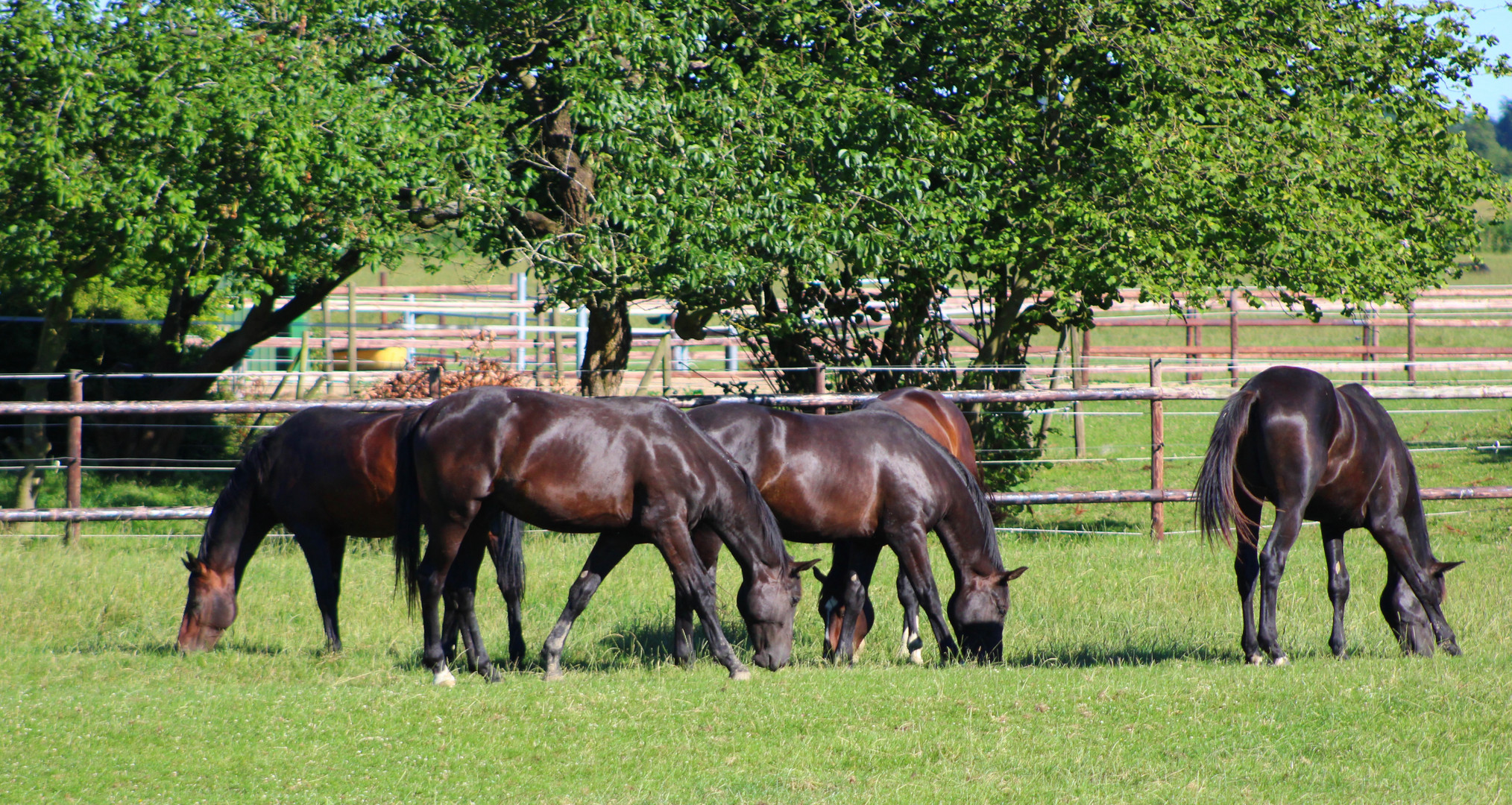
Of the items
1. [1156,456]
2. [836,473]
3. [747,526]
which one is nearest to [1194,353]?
[1156,456]

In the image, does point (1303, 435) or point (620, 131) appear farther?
point (620, 131)

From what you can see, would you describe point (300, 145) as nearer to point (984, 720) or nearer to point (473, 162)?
point (473, 162)

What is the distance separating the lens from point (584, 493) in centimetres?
595

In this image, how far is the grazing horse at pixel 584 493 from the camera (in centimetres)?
590

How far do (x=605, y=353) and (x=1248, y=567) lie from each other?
6.87 m

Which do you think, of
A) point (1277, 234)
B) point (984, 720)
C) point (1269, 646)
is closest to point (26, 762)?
point (984, 720)

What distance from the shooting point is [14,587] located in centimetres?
809

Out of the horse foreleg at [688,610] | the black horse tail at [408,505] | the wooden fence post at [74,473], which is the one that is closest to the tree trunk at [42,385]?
the wooden fence post at [74,473]

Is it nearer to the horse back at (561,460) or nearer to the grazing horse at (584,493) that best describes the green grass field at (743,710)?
the grazing horse at (584,493)

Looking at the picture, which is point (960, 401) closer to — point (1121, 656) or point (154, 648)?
point (1121, 656)

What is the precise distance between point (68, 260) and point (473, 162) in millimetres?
2999

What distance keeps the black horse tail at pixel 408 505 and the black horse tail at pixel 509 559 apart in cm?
67

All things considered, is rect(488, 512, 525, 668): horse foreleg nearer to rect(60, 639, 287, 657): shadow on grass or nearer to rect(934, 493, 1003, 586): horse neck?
rect(60, 639, 287, 657): shadow on grass

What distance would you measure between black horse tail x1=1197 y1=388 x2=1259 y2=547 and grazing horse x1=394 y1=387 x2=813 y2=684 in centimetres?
207
